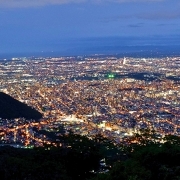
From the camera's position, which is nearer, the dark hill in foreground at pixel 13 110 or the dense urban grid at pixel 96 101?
the dense urban grid at pixel 96 101

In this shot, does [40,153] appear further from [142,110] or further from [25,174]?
[142,110]

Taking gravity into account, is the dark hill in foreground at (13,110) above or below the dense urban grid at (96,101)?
above

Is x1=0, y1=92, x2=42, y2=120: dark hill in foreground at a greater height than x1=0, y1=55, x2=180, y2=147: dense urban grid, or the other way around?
x1=0, y1=92, x2=42, y2=120: dark hill in foreground

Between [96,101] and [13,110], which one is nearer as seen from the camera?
[13,110]

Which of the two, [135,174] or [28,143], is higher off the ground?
[135,174]

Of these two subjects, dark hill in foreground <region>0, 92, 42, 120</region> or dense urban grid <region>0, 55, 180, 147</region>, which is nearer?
dense urban grid <region>0, 55, 180, 147</region>

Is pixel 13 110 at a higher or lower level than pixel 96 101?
higher

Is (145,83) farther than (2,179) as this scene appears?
Yes

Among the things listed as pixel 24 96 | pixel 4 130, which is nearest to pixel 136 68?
pixel 24 96
